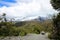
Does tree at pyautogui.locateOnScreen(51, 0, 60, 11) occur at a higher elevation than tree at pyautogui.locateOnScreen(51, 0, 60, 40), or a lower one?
higher

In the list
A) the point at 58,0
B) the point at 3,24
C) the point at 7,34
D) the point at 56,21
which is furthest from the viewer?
the point at 3,24

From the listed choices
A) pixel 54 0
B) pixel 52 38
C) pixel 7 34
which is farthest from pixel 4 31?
pixel 54 0

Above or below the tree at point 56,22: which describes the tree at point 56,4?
above

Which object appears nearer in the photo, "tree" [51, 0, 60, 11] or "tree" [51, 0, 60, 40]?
"tree" [51, 0, 60, 11]

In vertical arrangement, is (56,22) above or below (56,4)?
below

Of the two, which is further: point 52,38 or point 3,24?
point 3,24

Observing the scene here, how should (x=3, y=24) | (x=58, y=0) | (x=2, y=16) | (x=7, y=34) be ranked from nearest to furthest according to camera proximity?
(x=58, y=0), (x=7, y=34), (x=3, y=24), (x=2, y=16)

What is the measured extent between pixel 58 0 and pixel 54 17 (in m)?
2.57

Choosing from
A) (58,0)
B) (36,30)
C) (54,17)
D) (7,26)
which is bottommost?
(36,30)

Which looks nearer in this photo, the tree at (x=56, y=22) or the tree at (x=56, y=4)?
the tree at (x=56, y=4)

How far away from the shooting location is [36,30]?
27.1 meters

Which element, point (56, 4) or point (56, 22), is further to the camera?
point (56, 22)

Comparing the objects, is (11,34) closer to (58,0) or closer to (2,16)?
(2,16)

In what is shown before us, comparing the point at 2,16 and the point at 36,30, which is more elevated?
the point at 2,16
